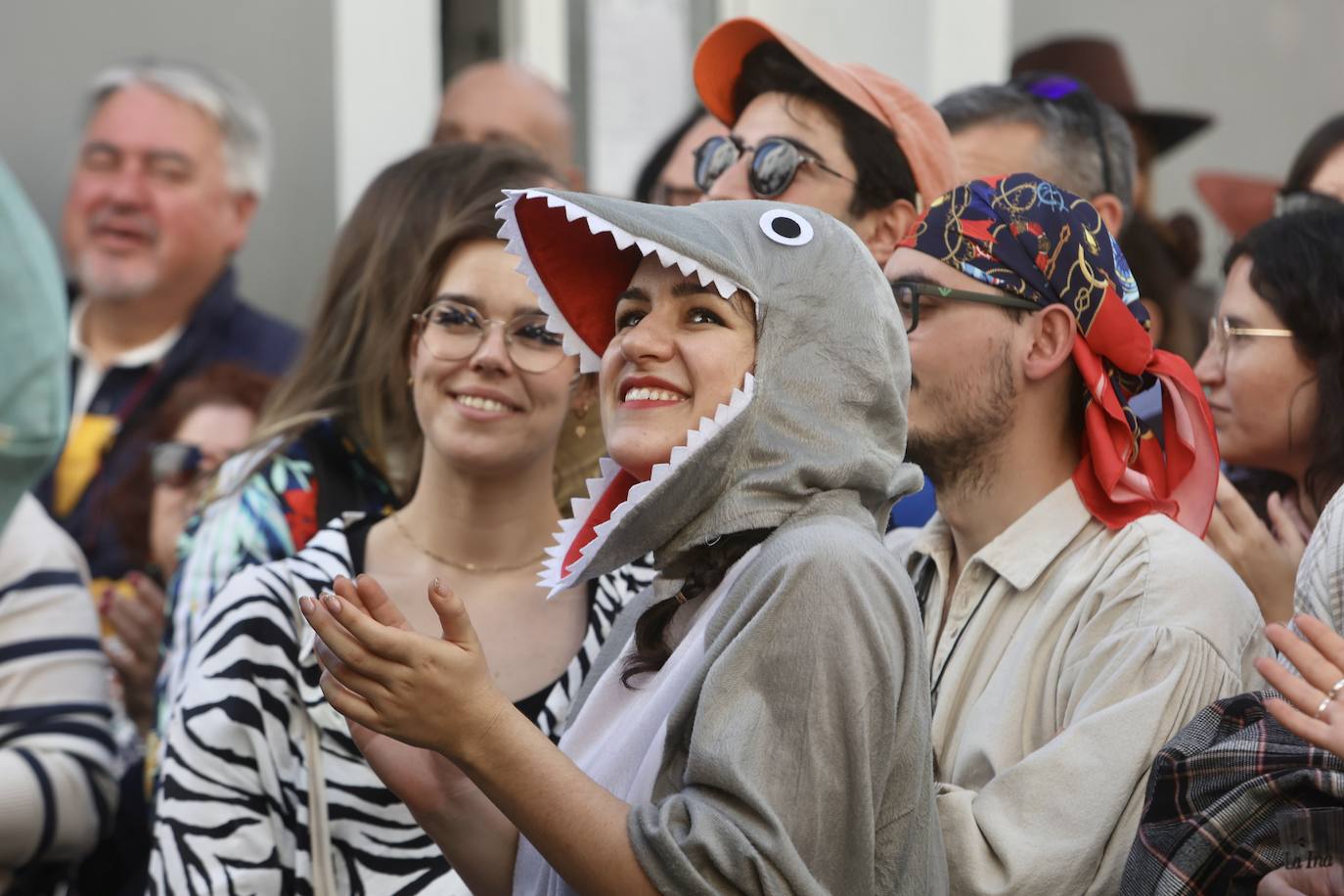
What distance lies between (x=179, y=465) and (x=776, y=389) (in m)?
2.50

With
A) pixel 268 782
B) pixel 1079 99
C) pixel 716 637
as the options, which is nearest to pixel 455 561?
pixel 268 782

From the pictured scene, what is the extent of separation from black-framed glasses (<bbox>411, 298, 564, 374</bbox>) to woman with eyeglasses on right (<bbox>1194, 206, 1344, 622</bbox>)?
1.25 m

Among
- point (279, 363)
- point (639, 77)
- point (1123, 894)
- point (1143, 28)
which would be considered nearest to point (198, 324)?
point (279, 363)

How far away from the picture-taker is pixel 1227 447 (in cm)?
357

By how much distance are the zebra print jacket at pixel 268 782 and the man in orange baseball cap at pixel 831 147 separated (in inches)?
48.8

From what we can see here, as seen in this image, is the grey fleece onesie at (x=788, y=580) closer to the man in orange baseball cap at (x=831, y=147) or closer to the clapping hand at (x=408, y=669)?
the clapping hand at (x=408, y=669)

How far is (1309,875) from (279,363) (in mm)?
3898

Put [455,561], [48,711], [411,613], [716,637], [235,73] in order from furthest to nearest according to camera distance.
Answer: [235,73]
[48,711]
[455,561]
[411,613]
[716,637]

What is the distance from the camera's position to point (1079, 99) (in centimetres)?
445

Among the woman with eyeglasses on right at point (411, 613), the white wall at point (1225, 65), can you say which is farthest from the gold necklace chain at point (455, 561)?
the white wall at point (1225, 65)

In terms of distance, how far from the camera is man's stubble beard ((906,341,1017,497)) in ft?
10.3

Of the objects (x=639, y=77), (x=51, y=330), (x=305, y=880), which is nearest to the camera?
(x=51, y=330)

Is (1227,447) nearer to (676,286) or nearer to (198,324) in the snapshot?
(676,286)

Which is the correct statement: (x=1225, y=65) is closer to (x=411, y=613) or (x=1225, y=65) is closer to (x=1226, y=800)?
(x=411, y=613)
